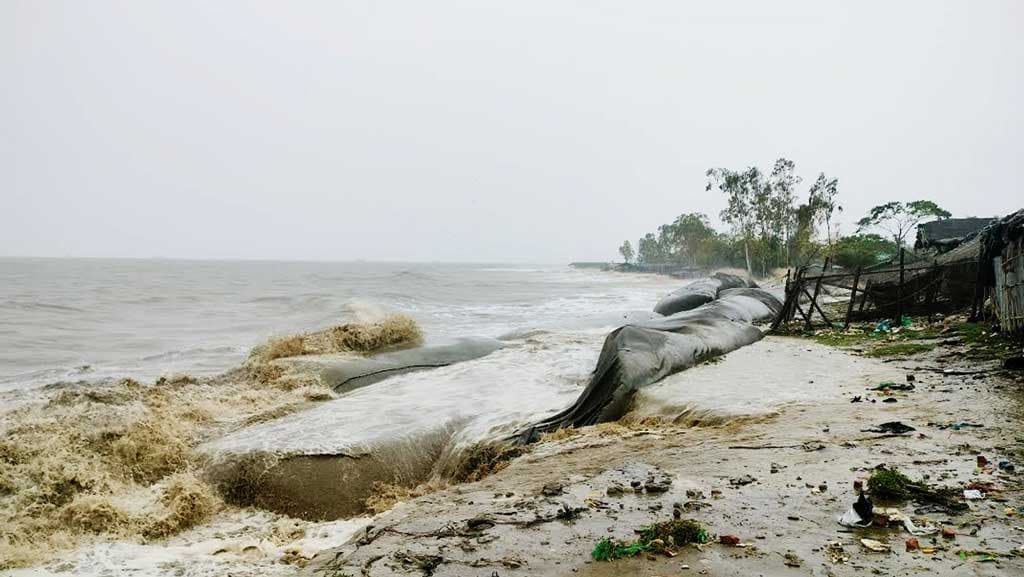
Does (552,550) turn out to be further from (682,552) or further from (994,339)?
(994,339)

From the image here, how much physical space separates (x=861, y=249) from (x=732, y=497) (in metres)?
44.3

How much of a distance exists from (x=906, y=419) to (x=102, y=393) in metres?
10.6

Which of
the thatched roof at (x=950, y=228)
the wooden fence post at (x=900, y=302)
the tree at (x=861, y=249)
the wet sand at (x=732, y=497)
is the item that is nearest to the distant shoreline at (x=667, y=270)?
the tree at (x=861, y=249)

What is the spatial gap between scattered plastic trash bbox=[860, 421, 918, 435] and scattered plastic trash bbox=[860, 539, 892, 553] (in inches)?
93.8

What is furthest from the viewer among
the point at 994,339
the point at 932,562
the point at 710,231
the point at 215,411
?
the point at 710,231

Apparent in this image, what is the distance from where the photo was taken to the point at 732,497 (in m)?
3.96

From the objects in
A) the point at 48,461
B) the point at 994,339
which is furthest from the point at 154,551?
the point at 994,339

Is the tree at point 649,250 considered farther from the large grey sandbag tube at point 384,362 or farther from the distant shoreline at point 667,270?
the large grey sandbag tube at point 384,362

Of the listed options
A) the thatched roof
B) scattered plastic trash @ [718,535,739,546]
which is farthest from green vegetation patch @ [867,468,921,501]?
the thatched roof

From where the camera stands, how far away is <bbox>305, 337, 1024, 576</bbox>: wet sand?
3.09 meters

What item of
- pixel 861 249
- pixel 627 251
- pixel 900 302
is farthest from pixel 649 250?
pixel 900 302

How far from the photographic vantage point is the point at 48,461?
5699mm

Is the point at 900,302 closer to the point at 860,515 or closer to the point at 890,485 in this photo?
the point at 890,485

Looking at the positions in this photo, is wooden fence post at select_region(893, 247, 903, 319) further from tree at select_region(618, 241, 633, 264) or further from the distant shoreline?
tree at select_region(618, 241, 633, 264)
